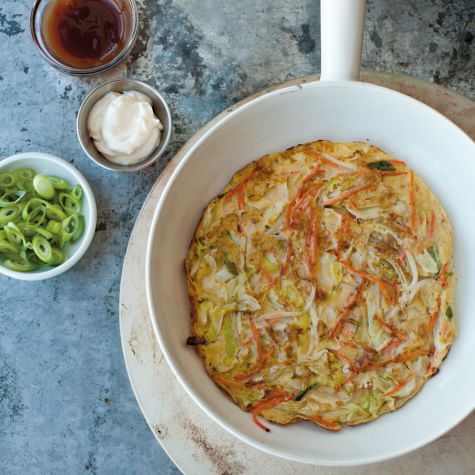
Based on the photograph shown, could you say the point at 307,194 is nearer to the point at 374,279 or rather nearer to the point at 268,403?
the point at 374,279

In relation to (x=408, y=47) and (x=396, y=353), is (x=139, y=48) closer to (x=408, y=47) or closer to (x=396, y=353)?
(x=408, y=47)

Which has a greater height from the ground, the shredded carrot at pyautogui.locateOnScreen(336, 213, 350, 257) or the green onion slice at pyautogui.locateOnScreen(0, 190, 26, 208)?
the shredded carrot at pyautogui.locateOnScreen(336, 213, 350, 257)

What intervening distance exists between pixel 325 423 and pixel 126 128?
4.06 feet

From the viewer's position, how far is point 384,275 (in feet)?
6.43

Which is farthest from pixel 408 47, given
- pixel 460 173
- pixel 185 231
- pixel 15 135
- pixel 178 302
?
pixel 15 135

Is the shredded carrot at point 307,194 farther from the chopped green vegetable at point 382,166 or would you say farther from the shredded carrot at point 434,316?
the shredded carrot at point 434,316

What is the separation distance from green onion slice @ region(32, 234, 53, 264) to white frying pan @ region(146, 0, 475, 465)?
0.54 m

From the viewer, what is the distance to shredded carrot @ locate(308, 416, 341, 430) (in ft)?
6.18

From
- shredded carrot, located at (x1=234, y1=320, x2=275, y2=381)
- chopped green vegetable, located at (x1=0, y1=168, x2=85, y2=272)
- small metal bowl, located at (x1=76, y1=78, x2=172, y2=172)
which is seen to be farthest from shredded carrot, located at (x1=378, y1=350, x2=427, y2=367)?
chopped green vegetable, located at (x1=0, y1=168, x2=85, y2=272)

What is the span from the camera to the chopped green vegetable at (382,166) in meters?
2.02

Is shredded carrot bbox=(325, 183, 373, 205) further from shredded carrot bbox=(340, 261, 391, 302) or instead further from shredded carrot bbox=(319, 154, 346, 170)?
shredded carrot bbox=(340, 261, 391, 302)

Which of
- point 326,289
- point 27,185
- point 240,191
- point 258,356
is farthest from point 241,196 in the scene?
point 27,185

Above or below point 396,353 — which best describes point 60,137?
above

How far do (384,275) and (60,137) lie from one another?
4.36 feet
